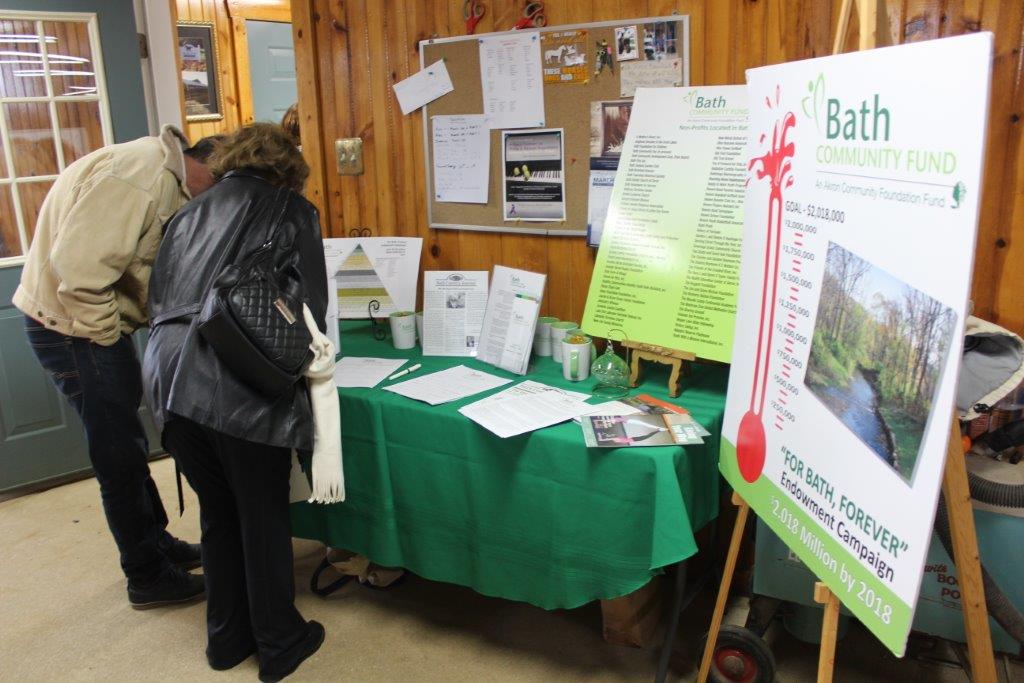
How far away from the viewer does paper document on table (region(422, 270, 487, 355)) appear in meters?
2.56

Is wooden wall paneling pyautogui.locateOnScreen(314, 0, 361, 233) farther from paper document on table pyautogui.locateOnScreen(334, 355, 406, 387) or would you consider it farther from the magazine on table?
the magazine on table

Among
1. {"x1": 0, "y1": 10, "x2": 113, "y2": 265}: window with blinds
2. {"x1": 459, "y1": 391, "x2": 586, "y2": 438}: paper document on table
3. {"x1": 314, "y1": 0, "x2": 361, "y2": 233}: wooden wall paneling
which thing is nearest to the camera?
{"x1": 459, "y1": 391, "x2": 586, "y2": 438}: paper document on table

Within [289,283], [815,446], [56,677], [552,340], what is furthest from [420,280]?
[815,446]

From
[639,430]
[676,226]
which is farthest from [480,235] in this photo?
[639,430]

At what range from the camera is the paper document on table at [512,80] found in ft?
8.09

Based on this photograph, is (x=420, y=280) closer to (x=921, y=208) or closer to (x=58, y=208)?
(x=58, y=208)

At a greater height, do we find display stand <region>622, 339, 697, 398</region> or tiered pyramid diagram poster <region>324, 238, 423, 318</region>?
tiered pyramid diagram poster <region>324, 238, 423, 318</region>

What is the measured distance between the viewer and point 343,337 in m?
2.86

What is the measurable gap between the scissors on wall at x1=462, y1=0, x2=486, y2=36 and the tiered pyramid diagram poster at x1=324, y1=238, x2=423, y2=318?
0.70m

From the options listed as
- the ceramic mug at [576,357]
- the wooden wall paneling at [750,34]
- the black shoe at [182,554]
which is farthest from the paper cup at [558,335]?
the black shoe at [182,554]

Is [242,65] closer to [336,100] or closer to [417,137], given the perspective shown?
[336,100]

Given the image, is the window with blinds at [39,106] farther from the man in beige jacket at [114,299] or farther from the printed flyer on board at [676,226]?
the printed flyer on board at [676,226]

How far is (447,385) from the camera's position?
229cm

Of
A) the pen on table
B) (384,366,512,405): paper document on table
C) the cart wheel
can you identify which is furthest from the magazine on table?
the pen on table
